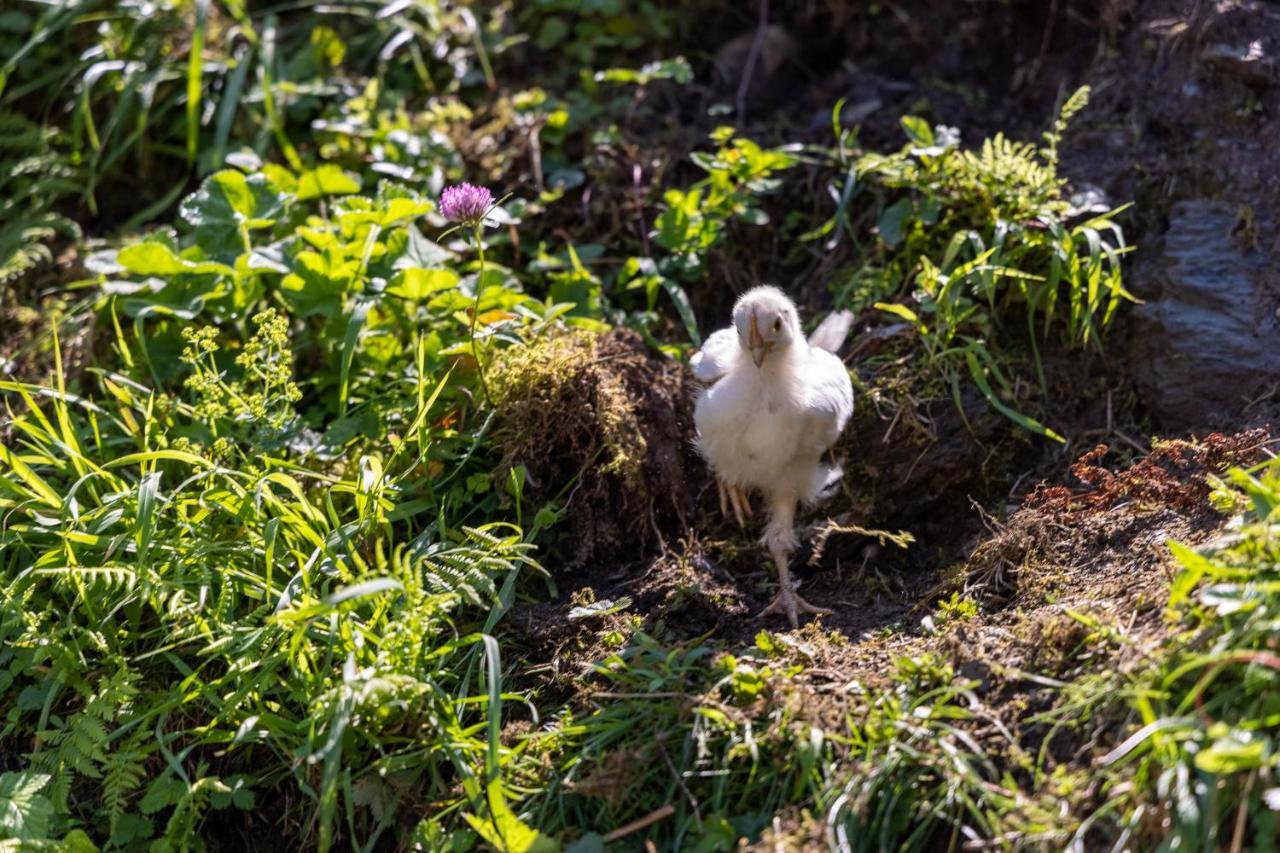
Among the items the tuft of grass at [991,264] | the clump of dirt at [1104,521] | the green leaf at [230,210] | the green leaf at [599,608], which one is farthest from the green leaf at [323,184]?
the clump of dirt at [1104,521]

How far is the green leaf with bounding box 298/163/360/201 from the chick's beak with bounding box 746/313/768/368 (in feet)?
6.33

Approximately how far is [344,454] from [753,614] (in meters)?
1.50

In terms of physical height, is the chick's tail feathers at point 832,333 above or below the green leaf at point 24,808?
above

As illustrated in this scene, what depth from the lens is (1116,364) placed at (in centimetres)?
452

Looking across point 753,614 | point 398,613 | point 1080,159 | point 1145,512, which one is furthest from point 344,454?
point 1080,159

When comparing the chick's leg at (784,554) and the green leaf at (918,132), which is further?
the green leaf at (918,132)

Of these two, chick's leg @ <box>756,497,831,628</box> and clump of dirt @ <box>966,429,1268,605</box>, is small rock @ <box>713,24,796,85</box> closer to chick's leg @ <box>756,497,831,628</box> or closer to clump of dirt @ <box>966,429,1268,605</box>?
chick's leg @ <box>756,497,831,628</box>

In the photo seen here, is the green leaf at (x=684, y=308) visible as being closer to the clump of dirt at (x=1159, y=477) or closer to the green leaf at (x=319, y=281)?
the green leaf at (x=319, y=281)

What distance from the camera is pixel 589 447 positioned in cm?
427

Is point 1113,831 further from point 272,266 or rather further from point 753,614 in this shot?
point 272,266

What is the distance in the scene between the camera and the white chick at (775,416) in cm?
406

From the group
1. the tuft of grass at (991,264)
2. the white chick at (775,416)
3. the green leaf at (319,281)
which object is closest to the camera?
the white chick at (775,416)

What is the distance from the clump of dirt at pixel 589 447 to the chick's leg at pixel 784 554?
329mm

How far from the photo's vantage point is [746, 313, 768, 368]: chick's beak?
4.03 m
